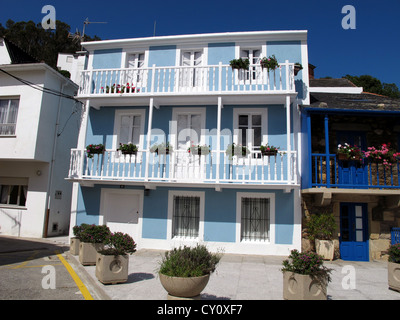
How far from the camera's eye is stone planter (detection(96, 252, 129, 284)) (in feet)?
20.1

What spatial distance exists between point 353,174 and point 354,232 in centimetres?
202

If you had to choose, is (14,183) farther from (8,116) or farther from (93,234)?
(93,234)

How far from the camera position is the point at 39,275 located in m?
6.99

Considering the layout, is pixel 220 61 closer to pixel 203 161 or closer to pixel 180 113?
pixel 180 113

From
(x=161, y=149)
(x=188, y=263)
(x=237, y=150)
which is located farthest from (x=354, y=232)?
(x=188, y=263)

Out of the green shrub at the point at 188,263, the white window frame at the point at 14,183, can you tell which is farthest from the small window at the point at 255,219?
the white window frame at the point at 14,183

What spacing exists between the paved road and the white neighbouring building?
2.92m

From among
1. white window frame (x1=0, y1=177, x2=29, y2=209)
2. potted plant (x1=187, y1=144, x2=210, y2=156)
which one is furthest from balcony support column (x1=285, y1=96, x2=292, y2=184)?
white window frame (x1=0, y1=177, x2=29, y2=209)

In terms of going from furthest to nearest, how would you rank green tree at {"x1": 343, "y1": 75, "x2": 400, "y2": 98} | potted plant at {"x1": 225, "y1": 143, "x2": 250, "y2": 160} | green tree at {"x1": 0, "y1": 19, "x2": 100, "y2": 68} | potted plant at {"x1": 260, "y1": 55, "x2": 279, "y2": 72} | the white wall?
green tree at {"x1": 343, "y1": 75, "x2": 400, "y2": 98}, green tree at {"x1": 0, "y1": 19, "x2": 100, "y2": 68}, the white wall, potted plant at {"x1": 260, "y1": 55, "x2": 279, "y2": 72}, potted plant at {"x1": 225, "y1": 143, "x2": 250, "y2": 160}

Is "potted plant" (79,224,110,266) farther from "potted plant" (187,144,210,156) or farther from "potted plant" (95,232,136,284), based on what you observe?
"potted plant" (187,144,210,156)

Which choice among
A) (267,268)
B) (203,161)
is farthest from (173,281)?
(203,161)

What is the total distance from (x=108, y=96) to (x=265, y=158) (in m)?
6.16

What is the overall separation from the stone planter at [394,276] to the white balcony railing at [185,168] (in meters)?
3.75
